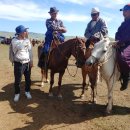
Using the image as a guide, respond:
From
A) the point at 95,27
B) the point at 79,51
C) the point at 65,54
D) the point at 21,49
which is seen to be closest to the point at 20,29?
the point at 21,49

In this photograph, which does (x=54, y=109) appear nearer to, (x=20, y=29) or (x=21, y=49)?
(x=21, y=49)

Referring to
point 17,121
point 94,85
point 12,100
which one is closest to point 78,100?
point 94,85

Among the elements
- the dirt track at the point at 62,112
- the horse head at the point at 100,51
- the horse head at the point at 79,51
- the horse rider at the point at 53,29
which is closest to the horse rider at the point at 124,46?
the horse head at the point at 100,51

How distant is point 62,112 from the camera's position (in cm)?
866

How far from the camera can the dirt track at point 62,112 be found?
7620mm

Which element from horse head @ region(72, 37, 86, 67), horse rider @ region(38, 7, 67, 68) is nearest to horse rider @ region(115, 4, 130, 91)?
horse head @ region(72, 37, 86, 67)

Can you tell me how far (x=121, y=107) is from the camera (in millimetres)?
9258

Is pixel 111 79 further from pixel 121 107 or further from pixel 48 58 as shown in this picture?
pixel 48 58

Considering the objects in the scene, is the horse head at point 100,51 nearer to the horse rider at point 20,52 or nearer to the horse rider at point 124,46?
the horse rider at point 124,46

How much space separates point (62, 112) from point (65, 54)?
6.65 ft

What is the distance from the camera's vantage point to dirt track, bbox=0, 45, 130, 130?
25.0 feet

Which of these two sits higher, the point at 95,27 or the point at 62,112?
the point at 95,27

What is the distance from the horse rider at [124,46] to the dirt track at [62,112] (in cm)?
115

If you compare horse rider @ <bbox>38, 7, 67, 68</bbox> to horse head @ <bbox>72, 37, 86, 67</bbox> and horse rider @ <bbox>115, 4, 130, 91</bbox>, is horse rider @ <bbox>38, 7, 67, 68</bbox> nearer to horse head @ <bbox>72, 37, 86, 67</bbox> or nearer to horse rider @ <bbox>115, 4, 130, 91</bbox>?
horse head @ <bbox>72, 37, 86, 67</bbox>
